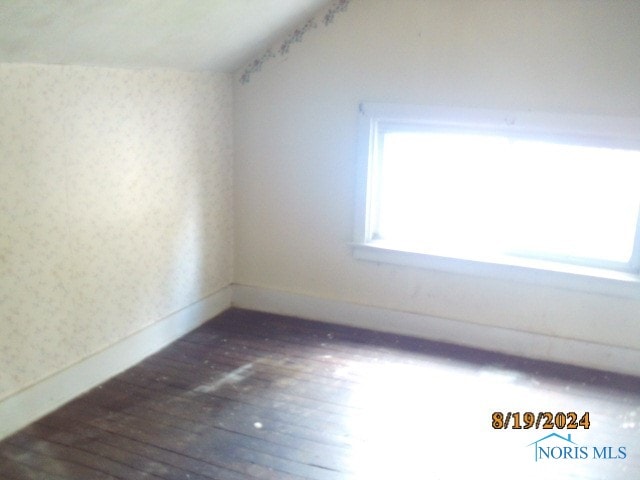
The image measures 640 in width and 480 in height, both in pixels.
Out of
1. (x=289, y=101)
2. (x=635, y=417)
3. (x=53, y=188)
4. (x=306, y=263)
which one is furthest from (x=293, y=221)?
(x=635, y=417)

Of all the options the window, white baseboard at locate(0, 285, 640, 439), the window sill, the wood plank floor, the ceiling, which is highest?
the ceiling

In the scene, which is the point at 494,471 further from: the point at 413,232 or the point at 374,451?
the point at 413,232

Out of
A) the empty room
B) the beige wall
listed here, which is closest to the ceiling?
the empty room

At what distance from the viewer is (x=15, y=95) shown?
2.32 meters

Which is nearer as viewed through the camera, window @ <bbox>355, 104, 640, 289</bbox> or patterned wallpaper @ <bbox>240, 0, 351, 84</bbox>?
window @ <bbox>355, 104, 640, 289</bbox>

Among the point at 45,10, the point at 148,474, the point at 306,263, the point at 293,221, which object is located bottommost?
the point at 148,474

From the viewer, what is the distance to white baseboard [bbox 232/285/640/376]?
3188mm

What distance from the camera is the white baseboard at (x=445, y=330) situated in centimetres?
319

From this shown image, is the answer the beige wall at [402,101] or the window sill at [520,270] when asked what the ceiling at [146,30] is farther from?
the window sill at [520,270]

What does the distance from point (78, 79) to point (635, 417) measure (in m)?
2.82

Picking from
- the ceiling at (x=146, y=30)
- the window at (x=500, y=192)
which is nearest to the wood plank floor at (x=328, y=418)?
the window at (x=500, y=192)

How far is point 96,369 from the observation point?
9.46ft

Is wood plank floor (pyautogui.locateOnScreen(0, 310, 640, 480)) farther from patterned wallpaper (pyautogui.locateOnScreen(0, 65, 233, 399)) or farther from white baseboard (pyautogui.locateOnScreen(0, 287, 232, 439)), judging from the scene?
patterned wallpaper (pyautogui.locateOnScreen(0, 65, 233, 399))

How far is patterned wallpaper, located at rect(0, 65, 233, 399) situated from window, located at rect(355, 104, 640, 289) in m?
0.94
